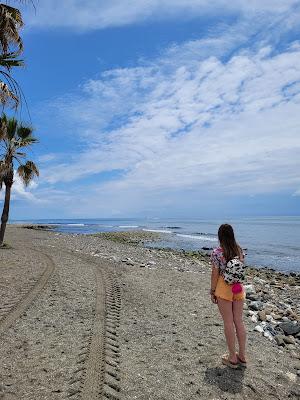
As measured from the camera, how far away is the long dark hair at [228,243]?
229 inches

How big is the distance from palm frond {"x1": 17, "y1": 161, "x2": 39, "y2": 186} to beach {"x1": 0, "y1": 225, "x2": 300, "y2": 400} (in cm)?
1013

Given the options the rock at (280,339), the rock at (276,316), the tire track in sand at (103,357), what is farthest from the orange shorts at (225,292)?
the rock at (276,316)

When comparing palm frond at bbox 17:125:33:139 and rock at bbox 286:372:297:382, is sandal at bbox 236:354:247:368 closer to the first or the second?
rock at bbox 286:372:297:382

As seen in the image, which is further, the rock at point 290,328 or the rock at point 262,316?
the rock at point 262,316

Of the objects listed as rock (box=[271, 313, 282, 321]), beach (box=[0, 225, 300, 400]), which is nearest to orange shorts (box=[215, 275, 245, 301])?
beach (box=[0, 225, 300, 400])

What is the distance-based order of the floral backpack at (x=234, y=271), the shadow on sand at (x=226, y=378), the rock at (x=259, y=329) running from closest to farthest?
the shadow on sand at (x=226, y=378) → the floral backpack at (x=234, y=271) → the rock at (x=259, y=329)

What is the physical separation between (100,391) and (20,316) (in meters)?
3.81

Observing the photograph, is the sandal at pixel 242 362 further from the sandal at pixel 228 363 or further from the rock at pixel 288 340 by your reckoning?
the rock at pixel 288 340

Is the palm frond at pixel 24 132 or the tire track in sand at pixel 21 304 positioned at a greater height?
the palm frond at pixel 24 132

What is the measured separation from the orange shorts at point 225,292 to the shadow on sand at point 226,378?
1.10 metres

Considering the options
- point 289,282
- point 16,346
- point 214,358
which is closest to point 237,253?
point 214,358

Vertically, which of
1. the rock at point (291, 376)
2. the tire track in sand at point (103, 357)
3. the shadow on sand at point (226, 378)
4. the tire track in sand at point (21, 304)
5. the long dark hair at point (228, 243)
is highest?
the long dark hair at point (228, 243)

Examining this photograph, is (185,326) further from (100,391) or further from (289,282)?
(289,282)

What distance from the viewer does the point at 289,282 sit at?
20.2m
